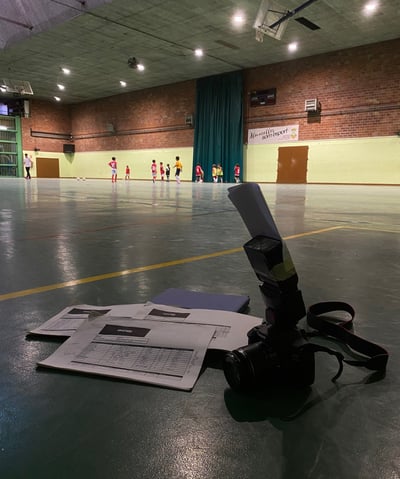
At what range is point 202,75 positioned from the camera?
24312 mm

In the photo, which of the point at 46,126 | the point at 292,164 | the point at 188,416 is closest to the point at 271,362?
the point at 188,416

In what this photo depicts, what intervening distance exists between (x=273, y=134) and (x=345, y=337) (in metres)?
22.3

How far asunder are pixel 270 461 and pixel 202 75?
84.3 feet

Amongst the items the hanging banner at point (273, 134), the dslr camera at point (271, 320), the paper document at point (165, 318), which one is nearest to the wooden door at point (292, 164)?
the hanging banner at point (273, 134)

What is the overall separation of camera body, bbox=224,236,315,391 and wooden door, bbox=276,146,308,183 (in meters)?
21.6

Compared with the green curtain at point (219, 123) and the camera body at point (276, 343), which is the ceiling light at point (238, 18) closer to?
the green curtain at point (219, 123)

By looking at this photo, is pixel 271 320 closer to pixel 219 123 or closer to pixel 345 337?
pixel 345 337

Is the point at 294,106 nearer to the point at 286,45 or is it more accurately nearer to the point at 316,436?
the point at 286,45

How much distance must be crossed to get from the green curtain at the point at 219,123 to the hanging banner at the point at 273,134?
81cm

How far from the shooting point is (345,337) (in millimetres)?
1335

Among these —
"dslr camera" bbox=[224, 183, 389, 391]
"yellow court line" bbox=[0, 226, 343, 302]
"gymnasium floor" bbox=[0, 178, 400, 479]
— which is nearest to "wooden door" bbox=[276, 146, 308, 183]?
"yellow court line" bbox=[0, 226, 343, 302]

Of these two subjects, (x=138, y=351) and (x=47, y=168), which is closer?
(x=138, y=351)

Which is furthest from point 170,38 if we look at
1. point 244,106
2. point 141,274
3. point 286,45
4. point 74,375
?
point 74,375

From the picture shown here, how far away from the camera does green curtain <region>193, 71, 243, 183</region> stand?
23.6 meters
